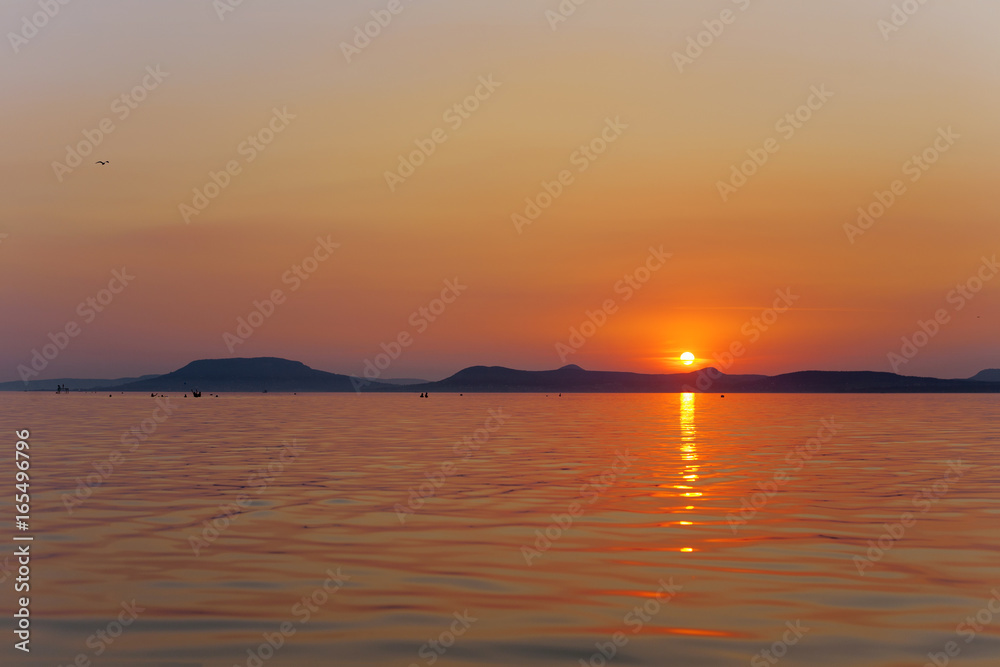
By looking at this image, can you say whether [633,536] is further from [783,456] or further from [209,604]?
[783,456]

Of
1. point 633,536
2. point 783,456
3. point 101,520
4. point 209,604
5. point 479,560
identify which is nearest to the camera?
point 209,604

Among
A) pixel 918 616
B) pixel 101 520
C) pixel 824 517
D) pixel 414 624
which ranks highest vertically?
pixel 824 517

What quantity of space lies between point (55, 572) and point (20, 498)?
11573 mm

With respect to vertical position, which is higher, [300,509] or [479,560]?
[300,509]

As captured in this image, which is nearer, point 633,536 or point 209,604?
point 209,604

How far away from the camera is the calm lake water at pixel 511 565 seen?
14.2 m

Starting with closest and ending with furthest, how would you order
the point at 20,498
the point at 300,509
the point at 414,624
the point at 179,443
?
the point at 414,624 < the point at 300,509 < the point at 20,498 < the point at 179,443

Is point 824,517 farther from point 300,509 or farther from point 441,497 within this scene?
point 300,509

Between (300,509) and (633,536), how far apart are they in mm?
9596

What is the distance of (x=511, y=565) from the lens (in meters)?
19.7

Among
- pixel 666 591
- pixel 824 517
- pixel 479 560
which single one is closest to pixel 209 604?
pixel 479 560

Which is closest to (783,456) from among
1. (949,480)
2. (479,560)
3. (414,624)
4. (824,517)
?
(949,480)

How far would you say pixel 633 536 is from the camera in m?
22.8

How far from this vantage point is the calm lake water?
1418 cm
